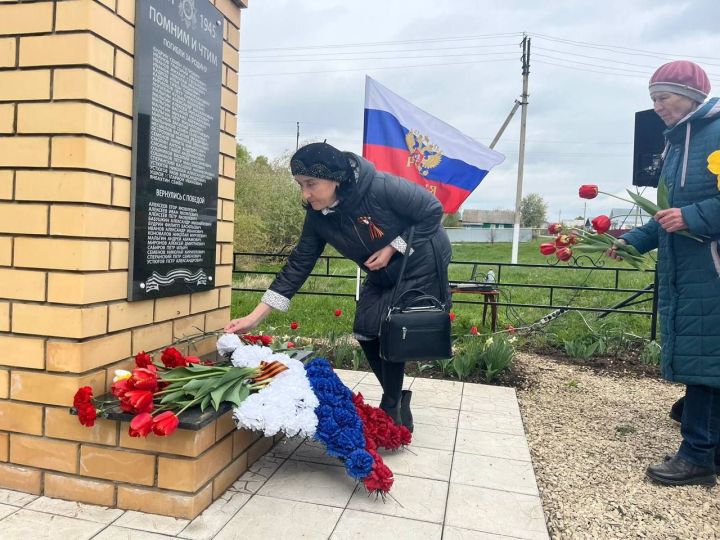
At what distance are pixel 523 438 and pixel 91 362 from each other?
89.7 inches

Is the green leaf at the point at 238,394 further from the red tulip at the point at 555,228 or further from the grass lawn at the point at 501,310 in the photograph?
the grass lawn at the point at 501,310

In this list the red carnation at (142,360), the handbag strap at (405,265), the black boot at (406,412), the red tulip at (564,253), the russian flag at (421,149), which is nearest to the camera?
the red carnation at (142,360)

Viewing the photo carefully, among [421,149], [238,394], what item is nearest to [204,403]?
[238,394]

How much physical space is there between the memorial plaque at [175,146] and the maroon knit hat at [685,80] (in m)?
2.11

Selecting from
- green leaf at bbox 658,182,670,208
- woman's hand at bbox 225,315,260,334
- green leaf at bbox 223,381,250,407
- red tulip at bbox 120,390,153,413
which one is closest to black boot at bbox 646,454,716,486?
green leaf at bbox 658,182,670,208


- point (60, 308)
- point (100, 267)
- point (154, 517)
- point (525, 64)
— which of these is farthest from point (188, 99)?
point (525, 64)

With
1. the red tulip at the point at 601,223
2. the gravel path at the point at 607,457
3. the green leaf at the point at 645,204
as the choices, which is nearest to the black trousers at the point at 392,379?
the gravel path at the point at 607,457

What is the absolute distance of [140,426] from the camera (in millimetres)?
1890

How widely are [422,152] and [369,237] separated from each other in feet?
10.7

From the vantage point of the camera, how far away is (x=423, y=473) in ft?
8.51

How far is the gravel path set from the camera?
2.28m

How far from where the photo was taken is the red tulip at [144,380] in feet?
6.64

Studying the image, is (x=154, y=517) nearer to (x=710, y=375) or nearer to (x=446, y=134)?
(x=710, y=375)

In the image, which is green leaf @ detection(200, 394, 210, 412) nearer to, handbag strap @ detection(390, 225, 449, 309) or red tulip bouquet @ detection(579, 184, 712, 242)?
handbag strap @ detection(390, 225, 449, 309)
